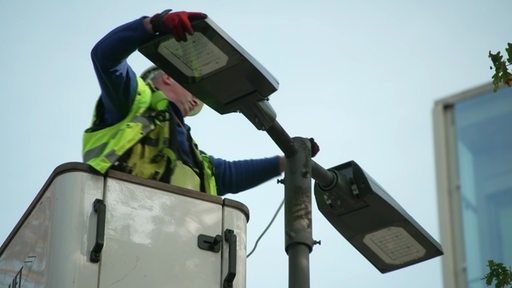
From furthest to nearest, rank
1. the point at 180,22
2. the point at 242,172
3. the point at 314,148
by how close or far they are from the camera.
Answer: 1. the point at 242,172
2. the point at 314,148
3. the point at 180,22

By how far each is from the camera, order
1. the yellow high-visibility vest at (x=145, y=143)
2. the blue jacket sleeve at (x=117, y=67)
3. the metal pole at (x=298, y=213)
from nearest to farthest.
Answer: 1. the metal pole at (x=298, y=213)
2. the blue jacket sleeve at (x=117, y=67)
3. the yellow high-visibility vest at (x=145, y=143)

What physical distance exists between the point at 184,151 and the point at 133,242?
128 centimetres

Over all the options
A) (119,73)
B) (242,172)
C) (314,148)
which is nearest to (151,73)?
(242,172)

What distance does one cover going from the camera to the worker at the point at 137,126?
7020 millimetres

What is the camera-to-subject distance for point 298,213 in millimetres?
6895

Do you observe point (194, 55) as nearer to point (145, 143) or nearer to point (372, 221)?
point (145, 143)

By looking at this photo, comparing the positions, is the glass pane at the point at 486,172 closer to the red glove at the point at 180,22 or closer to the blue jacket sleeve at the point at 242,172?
the blue jacket sleeve at the point at 242,172

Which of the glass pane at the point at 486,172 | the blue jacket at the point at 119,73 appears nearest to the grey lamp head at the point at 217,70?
the blue jacket at the point at 119,73

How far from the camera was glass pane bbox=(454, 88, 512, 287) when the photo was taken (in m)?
24.4

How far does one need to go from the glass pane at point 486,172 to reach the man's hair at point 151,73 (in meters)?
15.9

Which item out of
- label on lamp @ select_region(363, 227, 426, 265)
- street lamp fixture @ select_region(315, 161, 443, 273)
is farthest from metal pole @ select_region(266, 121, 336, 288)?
label on lamp @ select_region(363, 227, 426, 265)

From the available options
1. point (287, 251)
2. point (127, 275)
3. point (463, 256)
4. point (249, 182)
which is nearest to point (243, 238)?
point (287, 251)

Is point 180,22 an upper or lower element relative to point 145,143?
upper

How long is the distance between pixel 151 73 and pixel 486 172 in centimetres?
1751
